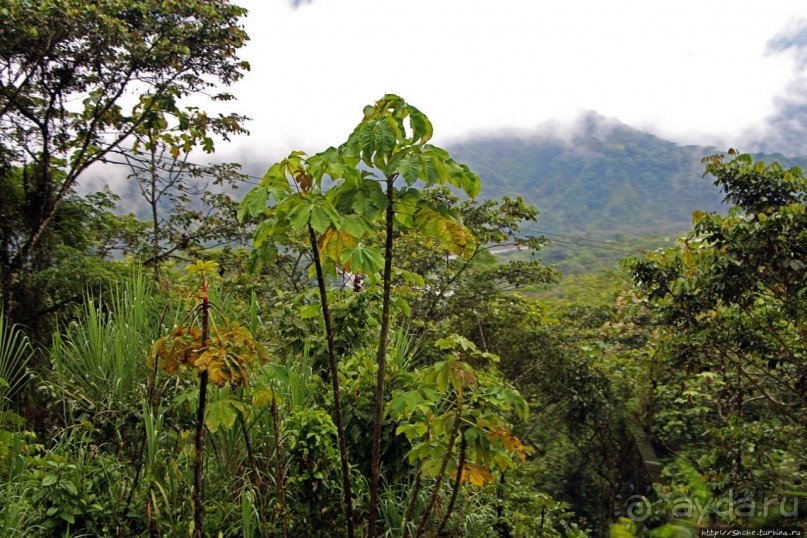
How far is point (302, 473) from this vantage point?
2834 mm

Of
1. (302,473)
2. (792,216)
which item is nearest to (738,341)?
(792,216)

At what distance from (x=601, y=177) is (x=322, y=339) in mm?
125472

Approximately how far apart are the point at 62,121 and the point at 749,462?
9846 mm

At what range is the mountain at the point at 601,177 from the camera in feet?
297

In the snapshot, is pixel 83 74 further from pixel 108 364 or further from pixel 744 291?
pixel 744 291

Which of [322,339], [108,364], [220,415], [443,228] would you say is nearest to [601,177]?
[322,339]

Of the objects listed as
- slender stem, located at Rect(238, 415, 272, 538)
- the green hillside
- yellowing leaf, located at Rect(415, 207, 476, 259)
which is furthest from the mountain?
yellowing leaf, located at Rect(415, 207, 476, 259)

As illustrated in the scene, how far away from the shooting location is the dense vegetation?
6.36ft

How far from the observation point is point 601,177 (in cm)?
11788

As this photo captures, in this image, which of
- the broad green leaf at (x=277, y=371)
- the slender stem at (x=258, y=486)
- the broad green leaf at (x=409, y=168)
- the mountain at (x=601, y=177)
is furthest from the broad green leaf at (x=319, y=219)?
the mountain at (x=601, y=177)

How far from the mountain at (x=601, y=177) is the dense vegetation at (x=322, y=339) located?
207 feet

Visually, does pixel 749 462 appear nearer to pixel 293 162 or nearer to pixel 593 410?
pixel 293 162

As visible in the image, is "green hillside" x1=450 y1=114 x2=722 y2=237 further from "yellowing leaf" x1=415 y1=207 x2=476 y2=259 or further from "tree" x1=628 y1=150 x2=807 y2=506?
"yellowing leaf" x1=415 y1=207 x2=476 y2=259

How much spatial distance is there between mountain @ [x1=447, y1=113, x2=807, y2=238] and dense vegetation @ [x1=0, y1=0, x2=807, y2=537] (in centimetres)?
6323
